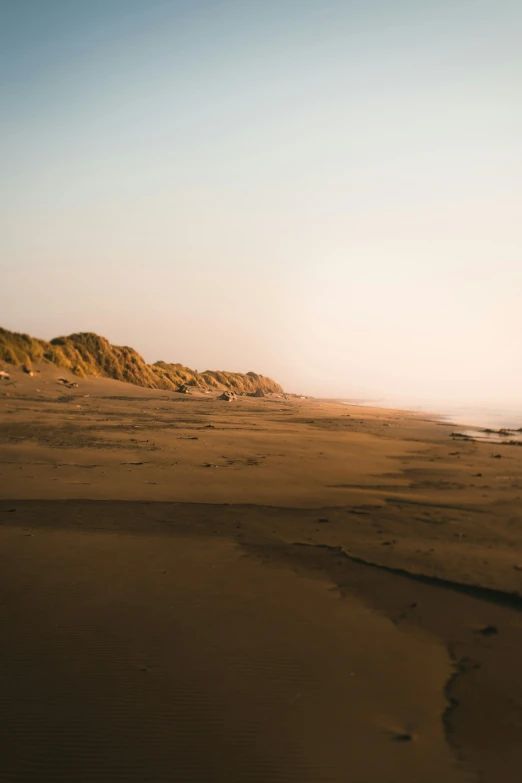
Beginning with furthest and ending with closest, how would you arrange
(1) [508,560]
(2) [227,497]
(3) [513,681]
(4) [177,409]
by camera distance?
(4) [177,409]
(2) [227,497]
(1) [508,560]
(3) [513,681]

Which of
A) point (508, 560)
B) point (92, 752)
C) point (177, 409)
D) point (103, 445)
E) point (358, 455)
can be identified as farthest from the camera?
point (177, 409)

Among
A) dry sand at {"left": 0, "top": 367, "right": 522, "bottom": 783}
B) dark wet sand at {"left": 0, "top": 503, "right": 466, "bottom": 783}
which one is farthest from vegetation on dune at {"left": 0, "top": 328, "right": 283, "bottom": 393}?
dark wet sand at {"left": 0, "top": 503, "right": 466, "bottom": 783}

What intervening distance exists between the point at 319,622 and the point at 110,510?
3.49 metres

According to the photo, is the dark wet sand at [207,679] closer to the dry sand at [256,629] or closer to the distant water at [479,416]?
the dry sand at [256,629]

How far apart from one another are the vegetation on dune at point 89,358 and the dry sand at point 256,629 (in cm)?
1896

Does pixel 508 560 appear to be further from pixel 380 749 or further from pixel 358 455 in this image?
pixel 358 455

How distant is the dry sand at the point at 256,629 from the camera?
2.29 metres

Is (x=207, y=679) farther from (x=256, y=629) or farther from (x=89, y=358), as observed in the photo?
(x=89, y=358)

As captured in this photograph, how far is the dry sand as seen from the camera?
7.51 ft

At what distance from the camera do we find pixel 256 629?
3.43 metres

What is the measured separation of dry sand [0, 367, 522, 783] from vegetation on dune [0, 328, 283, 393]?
62.2 feet

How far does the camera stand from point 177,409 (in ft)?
67.9

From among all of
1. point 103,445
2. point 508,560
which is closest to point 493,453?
point 508,560

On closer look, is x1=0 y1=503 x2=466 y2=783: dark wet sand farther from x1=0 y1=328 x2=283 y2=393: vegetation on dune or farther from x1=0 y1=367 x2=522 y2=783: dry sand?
x1=0 y1=328 x2=283 y2=393: vegetation on dune
